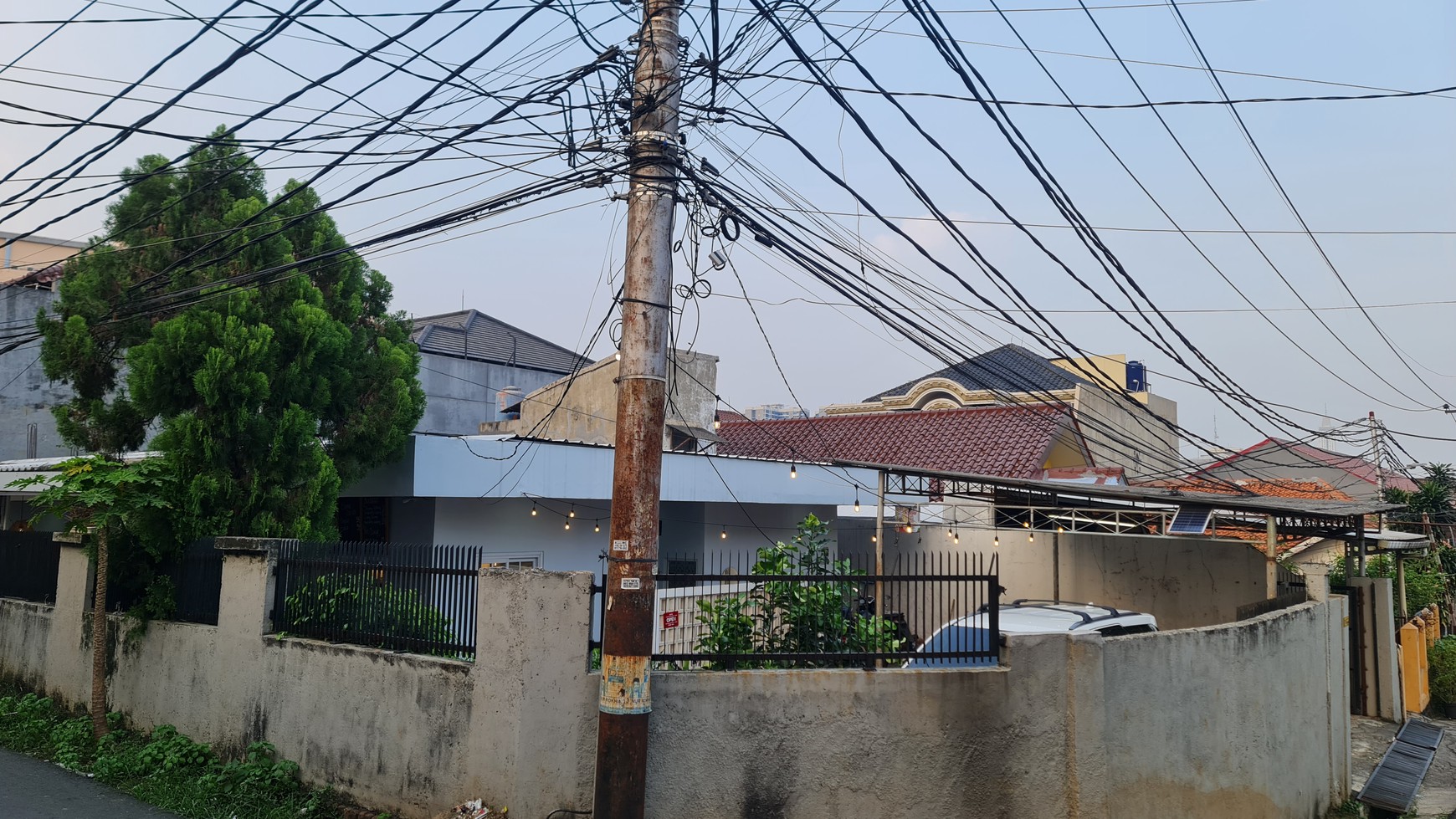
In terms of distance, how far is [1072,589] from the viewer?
61.2 feet

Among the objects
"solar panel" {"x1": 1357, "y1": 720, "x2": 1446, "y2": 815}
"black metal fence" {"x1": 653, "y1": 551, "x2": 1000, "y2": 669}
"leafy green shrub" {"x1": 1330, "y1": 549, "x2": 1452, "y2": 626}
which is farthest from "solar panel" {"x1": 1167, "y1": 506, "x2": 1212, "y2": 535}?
"black metal fence" {"x1": 653, "y1": 551, "x2": 1000, "y2": 669}

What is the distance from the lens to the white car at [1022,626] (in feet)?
25.0

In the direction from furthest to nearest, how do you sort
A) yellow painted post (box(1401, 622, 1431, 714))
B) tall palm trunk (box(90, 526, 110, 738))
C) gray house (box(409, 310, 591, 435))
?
gray house (box(409, 310, 591, 435)) < yellow painted post (box(1401, 622, 1431, 714)) < tall palm trunk (box(90, 526, 110, 738))

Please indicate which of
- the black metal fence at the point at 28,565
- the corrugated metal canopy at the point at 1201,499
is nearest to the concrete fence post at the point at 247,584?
the black metal fence at the point at 28,565

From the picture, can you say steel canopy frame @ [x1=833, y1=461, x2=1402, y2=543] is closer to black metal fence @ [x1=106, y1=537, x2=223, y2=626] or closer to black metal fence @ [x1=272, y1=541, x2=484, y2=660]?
black metal fence @ [x1=272, y1=541, x2=484, y2=660]

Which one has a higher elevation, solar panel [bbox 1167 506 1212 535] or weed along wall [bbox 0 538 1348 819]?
solar panel [bbox 1167 506 1212 535]

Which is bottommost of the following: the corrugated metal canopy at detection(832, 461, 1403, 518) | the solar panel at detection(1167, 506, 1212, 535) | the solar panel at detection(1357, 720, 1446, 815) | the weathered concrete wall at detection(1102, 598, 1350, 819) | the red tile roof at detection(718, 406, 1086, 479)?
the solar panel at detection(1357, 720, 1446, 815)

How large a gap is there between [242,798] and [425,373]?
51.6 feet

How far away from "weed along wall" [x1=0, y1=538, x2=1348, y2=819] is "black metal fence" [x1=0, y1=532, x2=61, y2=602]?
5973 mm

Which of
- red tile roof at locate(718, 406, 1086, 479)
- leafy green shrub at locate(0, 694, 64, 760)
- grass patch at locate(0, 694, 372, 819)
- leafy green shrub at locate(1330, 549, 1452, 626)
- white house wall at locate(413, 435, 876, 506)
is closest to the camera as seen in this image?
grass patch at locate(0, 694, 372, 819)

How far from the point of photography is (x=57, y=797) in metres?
8.31

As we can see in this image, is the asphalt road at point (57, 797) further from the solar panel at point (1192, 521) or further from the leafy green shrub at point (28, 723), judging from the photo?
the solar panel at point (1192, 521)

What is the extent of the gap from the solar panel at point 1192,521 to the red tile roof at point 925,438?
Answer: 4.63 meters

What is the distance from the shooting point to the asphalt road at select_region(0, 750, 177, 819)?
7.87 m
